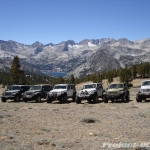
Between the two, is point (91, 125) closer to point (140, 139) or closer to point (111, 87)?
point (140, 139)

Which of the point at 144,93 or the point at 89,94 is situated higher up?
the point at 144,93

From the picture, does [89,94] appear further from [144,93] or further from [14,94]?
[14,94]

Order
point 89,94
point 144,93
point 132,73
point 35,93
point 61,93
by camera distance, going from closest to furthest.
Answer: point 144,93
point 89,94
point 61,93
point 35,93
point 132,73

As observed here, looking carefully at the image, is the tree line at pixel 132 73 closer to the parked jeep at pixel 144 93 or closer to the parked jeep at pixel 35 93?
the parked jeep at pixel 144 93

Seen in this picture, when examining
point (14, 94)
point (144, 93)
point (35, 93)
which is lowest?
point (14, 94)

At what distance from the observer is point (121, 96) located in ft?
62.3

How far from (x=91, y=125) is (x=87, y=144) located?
291cm

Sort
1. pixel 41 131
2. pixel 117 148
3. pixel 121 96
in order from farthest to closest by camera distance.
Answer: pixel 121 96 → pixel 41 131 → pixel 117 148

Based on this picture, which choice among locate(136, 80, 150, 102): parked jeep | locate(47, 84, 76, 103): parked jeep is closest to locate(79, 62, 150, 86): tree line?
locate(136, 80, 150, 102): parked jeep

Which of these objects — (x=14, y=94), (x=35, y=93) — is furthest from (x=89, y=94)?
(x=14, y=94)

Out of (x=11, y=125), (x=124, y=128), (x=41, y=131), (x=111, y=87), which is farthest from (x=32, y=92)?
(x=124, y=128)

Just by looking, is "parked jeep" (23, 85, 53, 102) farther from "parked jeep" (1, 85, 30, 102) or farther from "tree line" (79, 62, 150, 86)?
"tree line" (79, 62, 150, 86)


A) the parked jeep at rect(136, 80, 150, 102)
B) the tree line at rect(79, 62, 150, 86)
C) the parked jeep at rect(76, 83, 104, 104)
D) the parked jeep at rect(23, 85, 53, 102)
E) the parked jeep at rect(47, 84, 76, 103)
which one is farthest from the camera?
the tree line at rect(79, 62, 150, 86)

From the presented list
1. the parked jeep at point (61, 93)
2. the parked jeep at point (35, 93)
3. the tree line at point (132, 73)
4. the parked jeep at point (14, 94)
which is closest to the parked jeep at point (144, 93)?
the parked jeep at point (61, 93)
